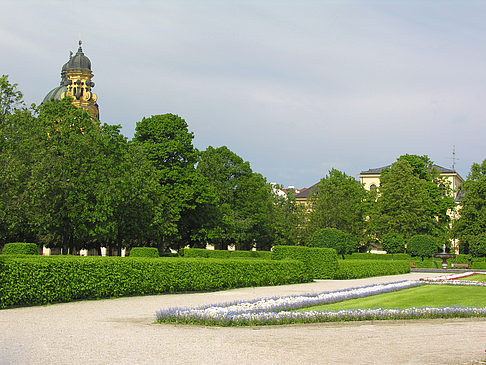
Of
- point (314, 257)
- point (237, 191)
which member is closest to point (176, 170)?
point (237, 191)

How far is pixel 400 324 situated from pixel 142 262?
1014cm

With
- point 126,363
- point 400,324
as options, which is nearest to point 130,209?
point 400,324

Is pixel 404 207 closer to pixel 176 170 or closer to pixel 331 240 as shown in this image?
pixel 331 240

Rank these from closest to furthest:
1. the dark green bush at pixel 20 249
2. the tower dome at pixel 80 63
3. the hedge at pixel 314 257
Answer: the dark green bush at pixel 20 249 → the hedge at pixel 314 257 → the tower dome at pixel 80 63

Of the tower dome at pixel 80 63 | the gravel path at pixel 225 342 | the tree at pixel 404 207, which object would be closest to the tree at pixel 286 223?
the tree at pixel 404 207

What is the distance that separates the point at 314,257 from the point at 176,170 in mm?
20489

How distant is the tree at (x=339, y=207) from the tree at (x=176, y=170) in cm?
2154

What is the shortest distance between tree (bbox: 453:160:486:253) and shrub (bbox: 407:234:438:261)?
7.07m

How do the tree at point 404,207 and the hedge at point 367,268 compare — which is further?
the tree at point 404,207

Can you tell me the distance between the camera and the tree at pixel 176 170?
4869 cm

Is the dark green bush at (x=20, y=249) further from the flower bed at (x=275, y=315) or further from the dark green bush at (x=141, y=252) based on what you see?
the flower bed at (x=275, y=315)

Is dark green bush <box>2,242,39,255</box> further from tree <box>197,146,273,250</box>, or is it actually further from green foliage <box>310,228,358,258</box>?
tree <box>197,146,273,250</box>

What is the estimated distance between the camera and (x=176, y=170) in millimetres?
49344

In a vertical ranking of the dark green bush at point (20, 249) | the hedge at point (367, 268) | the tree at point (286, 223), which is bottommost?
the hedge at point (367, 268)
